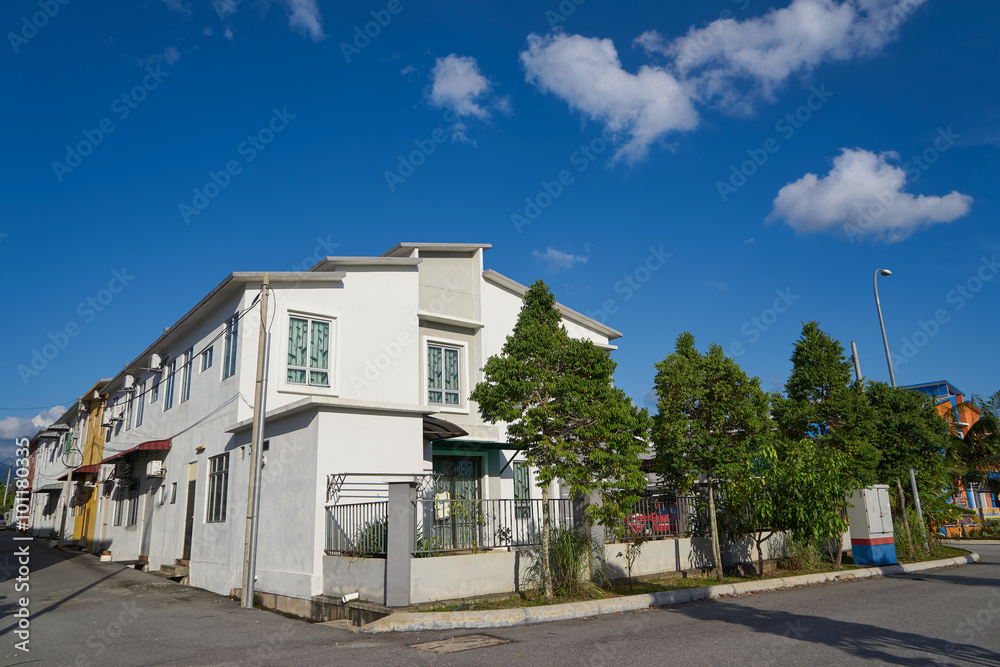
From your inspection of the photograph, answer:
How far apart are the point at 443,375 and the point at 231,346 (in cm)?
559

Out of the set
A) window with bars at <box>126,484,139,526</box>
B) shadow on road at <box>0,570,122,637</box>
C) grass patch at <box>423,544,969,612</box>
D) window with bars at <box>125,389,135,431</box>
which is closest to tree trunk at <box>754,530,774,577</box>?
grass patch at <box>423,544,969,612</box>

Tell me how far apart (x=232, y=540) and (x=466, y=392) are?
23.3 feet

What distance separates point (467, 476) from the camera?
1756 cm

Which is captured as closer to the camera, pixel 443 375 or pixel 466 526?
pixel 466 526

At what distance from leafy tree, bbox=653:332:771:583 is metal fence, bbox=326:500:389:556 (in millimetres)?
6067

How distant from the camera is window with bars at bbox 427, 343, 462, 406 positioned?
1791 centimetres

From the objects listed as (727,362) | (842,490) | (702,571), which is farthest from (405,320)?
(842,490)

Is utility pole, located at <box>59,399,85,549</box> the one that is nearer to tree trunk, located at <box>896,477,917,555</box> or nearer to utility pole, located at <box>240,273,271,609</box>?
utility pole, located at <box>240,273,271,609</box>

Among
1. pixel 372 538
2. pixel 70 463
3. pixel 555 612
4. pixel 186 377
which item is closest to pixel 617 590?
pixel 555 612

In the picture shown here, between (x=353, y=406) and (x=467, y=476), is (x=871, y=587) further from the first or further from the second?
(x=353, y=406)

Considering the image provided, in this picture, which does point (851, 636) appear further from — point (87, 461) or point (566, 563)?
point (87, 461)

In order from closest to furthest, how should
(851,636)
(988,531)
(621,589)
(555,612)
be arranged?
1. (851,636)
2. (555,612)
3. (621,589)
4. (988,531)

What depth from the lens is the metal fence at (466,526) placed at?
10.8 m

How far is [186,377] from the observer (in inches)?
750
